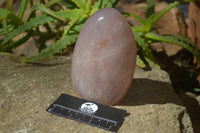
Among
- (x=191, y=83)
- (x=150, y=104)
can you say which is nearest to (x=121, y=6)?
(x=191, y=83)

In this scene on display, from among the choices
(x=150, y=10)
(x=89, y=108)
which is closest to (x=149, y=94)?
(x=89, y=108)

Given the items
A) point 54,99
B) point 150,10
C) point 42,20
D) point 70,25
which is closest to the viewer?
point 54,99

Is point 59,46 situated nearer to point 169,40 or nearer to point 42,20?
point 42,20

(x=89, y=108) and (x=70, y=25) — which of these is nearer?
(x=89, y=108)

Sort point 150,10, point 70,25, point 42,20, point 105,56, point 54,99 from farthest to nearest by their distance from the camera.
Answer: point 150,10, point 42,20, point 70,25, point 54,99, point 105,56

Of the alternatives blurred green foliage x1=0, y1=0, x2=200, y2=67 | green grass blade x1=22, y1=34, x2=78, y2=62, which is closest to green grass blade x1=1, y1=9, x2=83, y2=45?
blurred green foliage x1=0, y1=0, x2=200, y2=67

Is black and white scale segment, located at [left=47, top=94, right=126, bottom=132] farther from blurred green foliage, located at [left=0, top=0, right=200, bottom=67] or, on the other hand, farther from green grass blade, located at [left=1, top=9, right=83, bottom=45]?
green grass blade, located at [left=1, top=9, right=83, bottom=45]

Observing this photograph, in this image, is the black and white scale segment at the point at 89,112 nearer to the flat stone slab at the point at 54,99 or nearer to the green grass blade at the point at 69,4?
the flat stone slab at the point at 54,99
